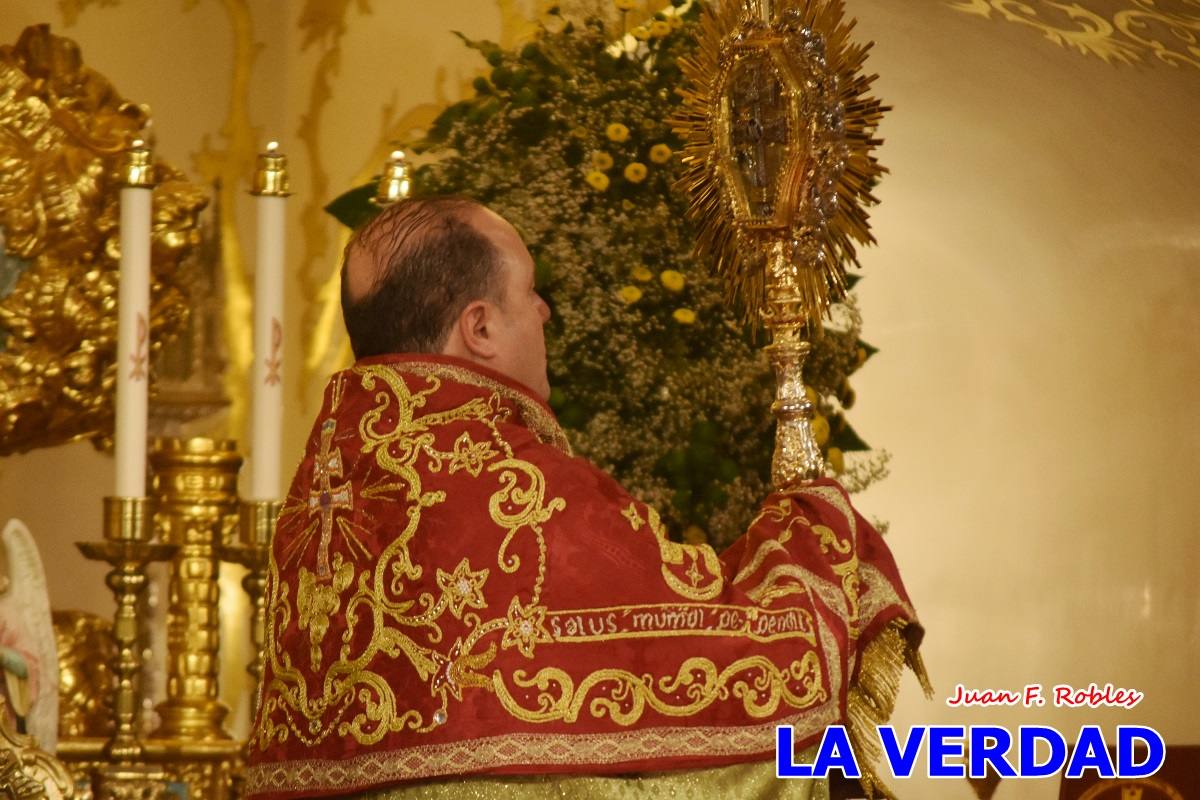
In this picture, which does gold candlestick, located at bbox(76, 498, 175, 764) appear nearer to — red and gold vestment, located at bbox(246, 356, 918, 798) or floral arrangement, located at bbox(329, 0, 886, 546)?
floral arrangement, located at bbox(329, 0, 886, 546)

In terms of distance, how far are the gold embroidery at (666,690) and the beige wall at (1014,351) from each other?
1.71 m

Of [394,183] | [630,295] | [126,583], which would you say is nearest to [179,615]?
[126,583]

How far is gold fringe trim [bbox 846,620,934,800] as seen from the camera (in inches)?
79.4

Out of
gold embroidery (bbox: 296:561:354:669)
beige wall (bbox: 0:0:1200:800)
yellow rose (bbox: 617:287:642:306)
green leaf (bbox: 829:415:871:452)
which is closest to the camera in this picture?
gold embroidery (bbox: 296:561:354:669)

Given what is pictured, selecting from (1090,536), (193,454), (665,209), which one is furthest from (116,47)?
(1090,536)

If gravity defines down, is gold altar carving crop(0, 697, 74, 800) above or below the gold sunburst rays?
below

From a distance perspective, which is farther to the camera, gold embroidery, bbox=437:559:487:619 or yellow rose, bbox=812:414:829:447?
yellow rose, bbox=812:414:829:447

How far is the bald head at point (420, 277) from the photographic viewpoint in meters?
2.02

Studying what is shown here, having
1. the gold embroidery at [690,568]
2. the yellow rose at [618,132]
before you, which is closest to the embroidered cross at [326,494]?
the gold embroidery at [690,568]

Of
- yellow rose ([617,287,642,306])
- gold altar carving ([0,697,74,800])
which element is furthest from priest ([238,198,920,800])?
yellow rose ([617,287,642,306])

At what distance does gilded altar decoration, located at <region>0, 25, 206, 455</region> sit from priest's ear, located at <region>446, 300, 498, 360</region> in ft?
4.85

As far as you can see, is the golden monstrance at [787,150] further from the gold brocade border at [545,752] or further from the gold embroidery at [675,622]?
the gold brocade border at [545,752]

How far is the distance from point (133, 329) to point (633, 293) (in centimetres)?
83

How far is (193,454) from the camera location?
3.30m
